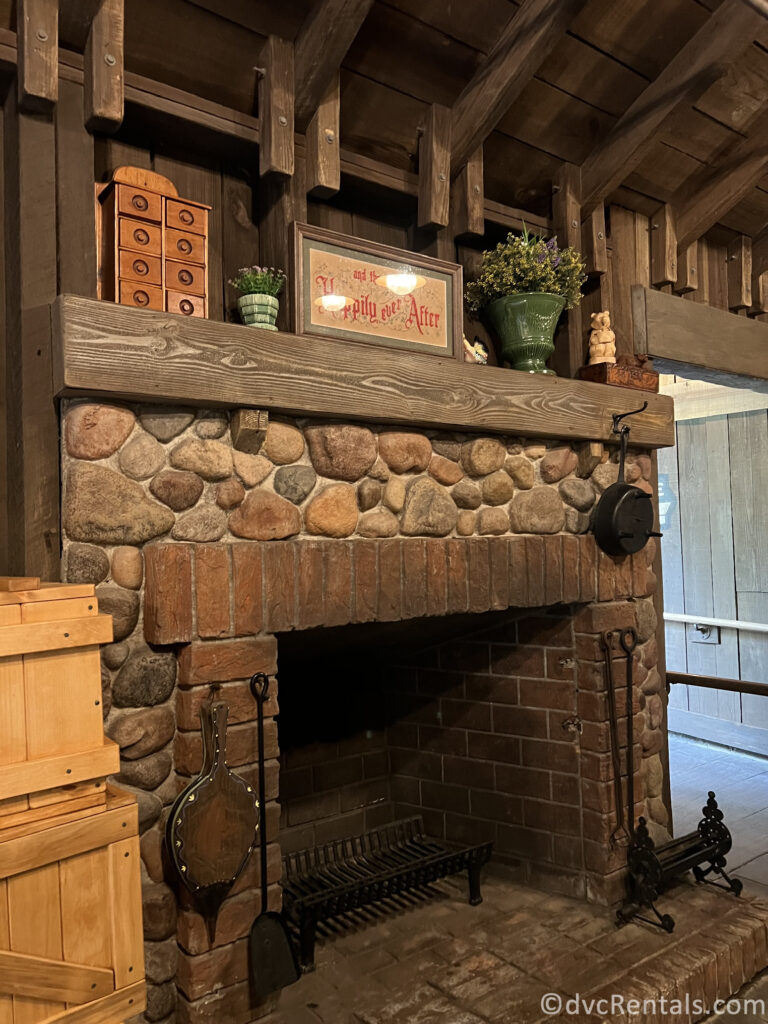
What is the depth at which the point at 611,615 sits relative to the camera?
254 centimetres

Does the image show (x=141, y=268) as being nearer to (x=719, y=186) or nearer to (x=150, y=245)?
(x=150, y=245)

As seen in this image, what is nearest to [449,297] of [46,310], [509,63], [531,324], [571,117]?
[531,324]

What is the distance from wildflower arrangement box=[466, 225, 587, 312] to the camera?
2410 mm

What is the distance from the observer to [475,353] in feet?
7.91

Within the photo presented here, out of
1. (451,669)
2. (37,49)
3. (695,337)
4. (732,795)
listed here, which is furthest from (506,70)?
(732,795)

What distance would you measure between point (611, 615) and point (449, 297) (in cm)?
117

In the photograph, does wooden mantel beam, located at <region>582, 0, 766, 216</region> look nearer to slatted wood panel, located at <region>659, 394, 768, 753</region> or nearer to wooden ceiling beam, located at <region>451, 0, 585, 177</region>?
wooden ceiling beam, located at <region>451, 0, 585, 177</region>

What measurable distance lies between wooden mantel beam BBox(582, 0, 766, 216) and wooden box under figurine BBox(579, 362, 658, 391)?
60 cm

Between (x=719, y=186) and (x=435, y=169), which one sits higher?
(x=719, y=186)

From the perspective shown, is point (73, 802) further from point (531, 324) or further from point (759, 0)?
point (759, 0)

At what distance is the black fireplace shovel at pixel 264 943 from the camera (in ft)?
5.74

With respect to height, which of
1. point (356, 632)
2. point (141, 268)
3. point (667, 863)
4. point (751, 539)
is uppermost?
point (141, 268)

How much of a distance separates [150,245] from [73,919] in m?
1.41

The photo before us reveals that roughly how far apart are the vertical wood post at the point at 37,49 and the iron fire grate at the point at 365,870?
2.10 m
